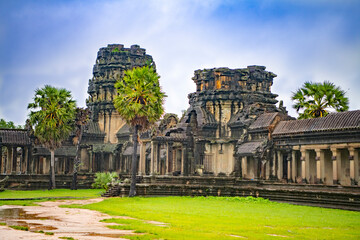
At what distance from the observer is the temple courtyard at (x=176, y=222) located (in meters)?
17.8

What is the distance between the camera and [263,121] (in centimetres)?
4031

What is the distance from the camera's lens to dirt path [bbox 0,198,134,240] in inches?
668

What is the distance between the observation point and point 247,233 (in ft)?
60.4

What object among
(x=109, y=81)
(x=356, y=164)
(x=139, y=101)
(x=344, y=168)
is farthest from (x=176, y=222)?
(x=109, y=81)

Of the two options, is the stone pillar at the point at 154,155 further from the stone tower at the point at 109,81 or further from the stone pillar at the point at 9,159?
the stone tower at the point at 109,81

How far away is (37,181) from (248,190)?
71.9ft

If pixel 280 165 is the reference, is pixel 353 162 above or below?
above

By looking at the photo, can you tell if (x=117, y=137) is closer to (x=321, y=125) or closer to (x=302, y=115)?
(x=302, y=115)

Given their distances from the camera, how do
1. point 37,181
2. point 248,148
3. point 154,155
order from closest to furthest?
point 248,148, point 154,155, point 37,181

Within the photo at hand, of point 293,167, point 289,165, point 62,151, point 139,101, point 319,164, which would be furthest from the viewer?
point 62,151

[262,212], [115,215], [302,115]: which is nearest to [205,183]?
[302,115]

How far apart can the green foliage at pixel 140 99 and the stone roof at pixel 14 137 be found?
15.4 meters

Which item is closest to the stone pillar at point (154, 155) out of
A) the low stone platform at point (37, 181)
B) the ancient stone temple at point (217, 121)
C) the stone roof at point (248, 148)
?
the ancient stone temple at point (217, 121)

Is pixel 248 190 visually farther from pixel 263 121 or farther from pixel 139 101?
pixel 139 101
